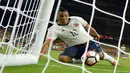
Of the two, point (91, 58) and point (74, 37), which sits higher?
point (74, 37)

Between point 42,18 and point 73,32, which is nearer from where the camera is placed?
point 42,18

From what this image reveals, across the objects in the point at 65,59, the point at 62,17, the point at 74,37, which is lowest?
the point at 65,59

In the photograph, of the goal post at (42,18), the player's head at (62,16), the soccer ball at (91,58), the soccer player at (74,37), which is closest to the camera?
the goal post at (42,18)

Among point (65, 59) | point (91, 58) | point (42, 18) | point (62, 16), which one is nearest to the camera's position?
point (42, 18)

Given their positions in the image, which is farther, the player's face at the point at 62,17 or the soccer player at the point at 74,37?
the soccer player at the point at 74,37

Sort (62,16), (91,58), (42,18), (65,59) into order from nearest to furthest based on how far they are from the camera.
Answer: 1. (42,18)
2. (62,16)
3. (91,58)
4. (65,59)

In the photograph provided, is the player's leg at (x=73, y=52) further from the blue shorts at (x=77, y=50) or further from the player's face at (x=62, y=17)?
the player's face at (x=62, y=17)

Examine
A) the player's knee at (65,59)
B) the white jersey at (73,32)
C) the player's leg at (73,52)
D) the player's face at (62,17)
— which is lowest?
the player's knee at (65,59)

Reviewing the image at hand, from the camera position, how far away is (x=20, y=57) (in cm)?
259

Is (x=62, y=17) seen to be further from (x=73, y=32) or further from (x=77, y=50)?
(x=77, y=50)

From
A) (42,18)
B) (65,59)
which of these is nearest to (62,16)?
(42,18)

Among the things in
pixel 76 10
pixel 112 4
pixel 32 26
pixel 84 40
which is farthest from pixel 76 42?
pixel 112 4

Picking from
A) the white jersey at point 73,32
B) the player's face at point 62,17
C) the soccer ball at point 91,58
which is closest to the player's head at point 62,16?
the player's face at point 62,17

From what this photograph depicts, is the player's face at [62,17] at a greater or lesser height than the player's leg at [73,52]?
greater
